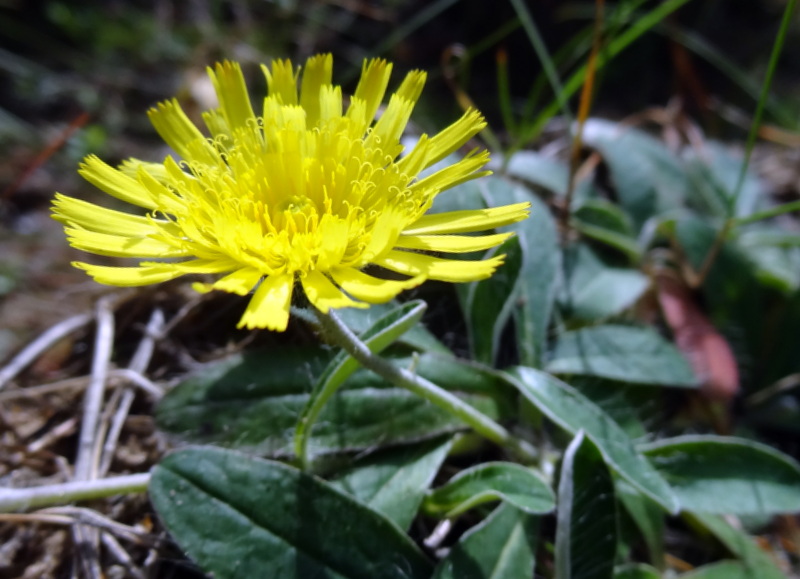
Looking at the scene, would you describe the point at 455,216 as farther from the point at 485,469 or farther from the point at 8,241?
the point at 8,241

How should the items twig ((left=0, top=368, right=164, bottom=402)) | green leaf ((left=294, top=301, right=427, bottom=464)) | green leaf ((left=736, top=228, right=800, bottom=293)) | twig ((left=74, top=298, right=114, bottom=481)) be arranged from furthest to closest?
green leaf ((left=736, top=228, right=800, bottom=293))
twig ((left=0, top=368, right=164, bottom=402))
twig ((left=74, top=298, right=114, bottom=481))
green leaf ((left=294, top=301, right=427, bottom=464))

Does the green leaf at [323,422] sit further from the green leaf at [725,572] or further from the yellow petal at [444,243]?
the green leaf at [725,572]

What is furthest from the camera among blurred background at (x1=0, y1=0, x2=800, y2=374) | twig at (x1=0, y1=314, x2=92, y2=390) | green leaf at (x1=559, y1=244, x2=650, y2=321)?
blurred background at (x1=0, y1=0, x2=800, y2=374)

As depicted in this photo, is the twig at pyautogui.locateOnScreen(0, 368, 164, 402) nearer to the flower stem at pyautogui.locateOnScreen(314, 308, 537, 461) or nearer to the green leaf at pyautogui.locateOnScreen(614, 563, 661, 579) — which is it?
the flower stem at pyautogui.locateOnScreen(314, 308, 537, 461)

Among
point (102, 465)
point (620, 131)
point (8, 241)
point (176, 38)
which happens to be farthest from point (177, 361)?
point (176, 38)

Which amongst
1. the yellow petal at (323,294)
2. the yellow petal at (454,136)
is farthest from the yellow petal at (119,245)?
the yellow petal at (454,136)

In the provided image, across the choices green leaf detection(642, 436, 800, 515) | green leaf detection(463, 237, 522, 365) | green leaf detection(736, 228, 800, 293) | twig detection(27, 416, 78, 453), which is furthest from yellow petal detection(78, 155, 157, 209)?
green leaf detection(736, 228, 800, 293)
